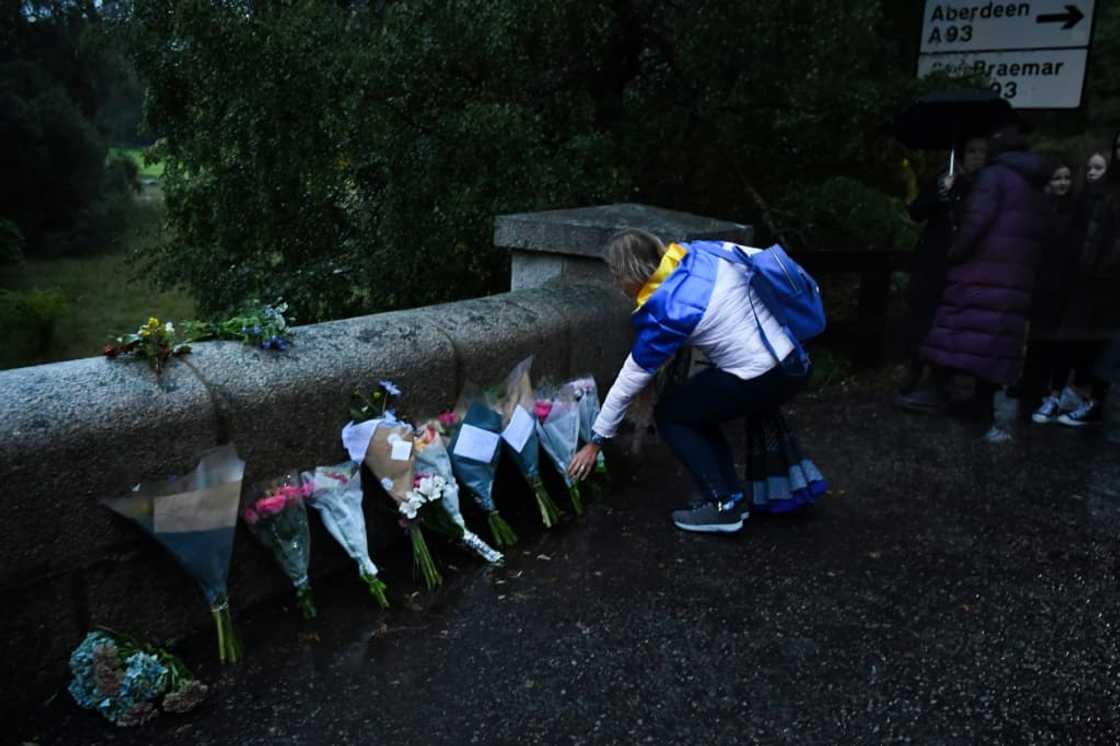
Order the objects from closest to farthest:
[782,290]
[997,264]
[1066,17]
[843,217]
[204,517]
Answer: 1. [204,517]
2. [782,290]
3. [997,264]
4. [1066,17]
5. [843,217]

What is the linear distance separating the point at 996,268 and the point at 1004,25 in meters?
2.57

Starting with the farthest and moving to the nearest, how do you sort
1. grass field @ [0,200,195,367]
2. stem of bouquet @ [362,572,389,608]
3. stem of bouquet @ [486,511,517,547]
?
1. grass field @ [0,200,195,367]
2. stem of bouquet @ [486,511,517,547]
3. stem of bouquet @ [362,572,389,608]

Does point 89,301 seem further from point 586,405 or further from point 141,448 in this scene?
point 141,448

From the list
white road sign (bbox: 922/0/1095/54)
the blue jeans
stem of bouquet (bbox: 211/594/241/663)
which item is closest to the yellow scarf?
the blue jeans

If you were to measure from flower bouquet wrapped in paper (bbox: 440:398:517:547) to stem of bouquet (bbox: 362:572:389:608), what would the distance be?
1.77 ft

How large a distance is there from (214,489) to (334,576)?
73 cm

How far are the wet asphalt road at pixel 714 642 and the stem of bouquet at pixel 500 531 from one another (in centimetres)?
8

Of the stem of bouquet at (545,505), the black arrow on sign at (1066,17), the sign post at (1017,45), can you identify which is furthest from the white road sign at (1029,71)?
the stem of bouquet at (545,505)

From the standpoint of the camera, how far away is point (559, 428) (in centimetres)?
386

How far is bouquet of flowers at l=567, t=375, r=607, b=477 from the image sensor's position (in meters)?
4.00

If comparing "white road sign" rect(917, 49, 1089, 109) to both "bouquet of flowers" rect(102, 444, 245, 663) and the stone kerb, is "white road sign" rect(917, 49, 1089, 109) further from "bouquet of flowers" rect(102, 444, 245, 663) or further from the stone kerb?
"bouquet of flowers" rect(102, 444, 245, 663)

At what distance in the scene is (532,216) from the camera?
481 centimetres

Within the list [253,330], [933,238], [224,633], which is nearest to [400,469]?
[253,330]

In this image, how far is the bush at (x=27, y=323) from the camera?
11.1m
